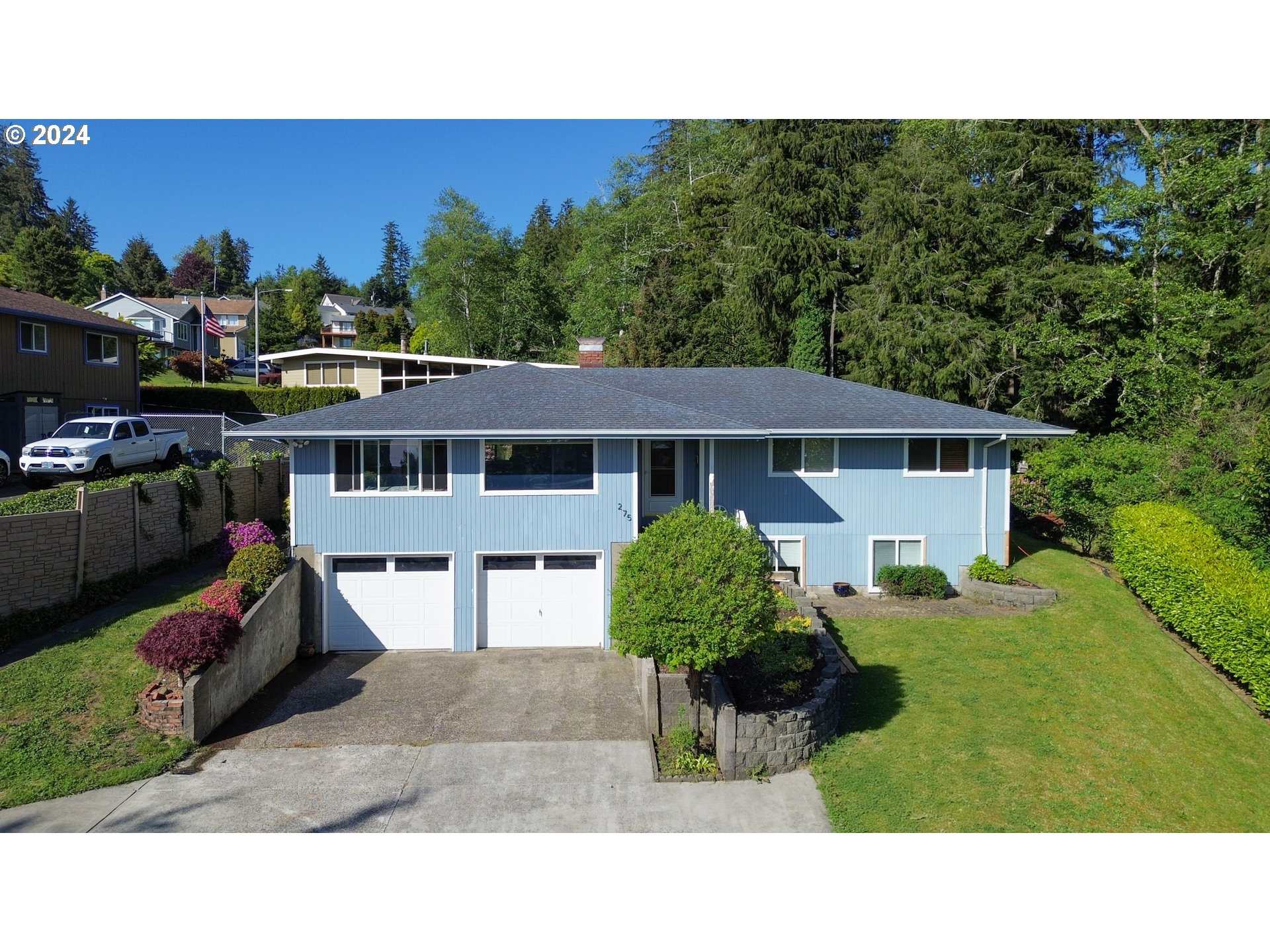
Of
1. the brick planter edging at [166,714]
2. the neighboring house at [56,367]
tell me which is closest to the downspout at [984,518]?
A: the brick planter edging at [166,714]

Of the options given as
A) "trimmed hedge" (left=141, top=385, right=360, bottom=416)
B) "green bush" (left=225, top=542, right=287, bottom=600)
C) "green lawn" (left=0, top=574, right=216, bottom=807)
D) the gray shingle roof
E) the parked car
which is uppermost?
the parked car

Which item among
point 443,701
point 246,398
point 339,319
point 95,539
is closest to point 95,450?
point 95,539

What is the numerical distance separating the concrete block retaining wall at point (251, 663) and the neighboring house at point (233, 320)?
61697 mm

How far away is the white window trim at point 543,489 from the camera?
14375 mm

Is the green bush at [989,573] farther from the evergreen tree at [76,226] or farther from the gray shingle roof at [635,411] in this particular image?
the evergreen tree at [76,226]

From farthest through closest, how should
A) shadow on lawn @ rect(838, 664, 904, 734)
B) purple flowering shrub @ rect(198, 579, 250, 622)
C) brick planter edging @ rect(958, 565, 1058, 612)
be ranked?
brick planter edging @ rect(958, 565, 1058, 612) → purple flowering shrub @ rect(198, 579, 250, 622) → shadow on lawn @ rect(838, 664, 904, 734)

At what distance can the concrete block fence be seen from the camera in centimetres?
1223

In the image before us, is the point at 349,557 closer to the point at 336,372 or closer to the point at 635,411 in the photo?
the point at 635,411

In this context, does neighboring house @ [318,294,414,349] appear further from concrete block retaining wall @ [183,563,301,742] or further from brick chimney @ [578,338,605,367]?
concrete block retaining wall @ [183,563,301,742]

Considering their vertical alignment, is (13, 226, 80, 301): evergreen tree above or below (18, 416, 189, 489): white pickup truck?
above

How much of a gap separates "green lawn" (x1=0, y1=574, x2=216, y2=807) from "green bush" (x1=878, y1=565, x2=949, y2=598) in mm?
13737

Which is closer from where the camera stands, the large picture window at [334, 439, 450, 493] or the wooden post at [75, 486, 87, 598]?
the wooden post at [75, 486, 87, 598]

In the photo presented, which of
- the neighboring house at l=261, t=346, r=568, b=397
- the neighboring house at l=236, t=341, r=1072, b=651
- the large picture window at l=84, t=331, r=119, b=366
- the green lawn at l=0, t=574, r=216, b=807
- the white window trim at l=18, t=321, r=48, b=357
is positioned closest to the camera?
the green lawn at l=0, t=574, r=216, b=807

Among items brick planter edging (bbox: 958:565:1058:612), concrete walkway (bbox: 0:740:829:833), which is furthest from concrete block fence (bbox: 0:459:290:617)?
brick planter edging (bbox: 958:565:1058:612)
